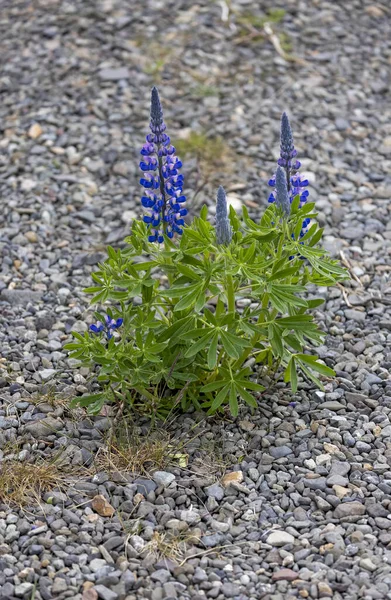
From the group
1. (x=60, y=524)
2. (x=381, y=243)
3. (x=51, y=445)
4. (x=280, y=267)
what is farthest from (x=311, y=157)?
(x=60, y=524)

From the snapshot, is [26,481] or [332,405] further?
[332,405]

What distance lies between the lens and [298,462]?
3.67 metres

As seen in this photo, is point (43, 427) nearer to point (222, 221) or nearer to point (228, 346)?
point (228, 346)

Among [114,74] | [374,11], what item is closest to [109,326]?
[114,74]

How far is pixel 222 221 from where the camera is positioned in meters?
3.42

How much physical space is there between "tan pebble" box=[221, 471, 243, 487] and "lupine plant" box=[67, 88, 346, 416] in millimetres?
241

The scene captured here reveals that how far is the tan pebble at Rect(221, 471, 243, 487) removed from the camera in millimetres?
3573

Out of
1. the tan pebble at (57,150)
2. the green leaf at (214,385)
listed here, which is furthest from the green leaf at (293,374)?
the tan pebble at (57,150)

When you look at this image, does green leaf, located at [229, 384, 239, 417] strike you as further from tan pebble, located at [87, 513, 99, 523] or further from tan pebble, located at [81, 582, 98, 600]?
tan pebble, located at [81, 582, 98, 600]

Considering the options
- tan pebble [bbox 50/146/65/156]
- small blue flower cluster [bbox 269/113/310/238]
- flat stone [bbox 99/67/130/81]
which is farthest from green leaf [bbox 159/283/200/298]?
flat stone [bbox 99/67/130/81]

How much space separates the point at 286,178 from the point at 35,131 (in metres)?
2.52

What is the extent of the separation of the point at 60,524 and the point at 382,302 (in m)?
2.01

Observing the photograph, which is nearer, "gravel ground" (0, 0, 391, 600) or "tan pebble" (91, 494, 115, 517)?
"gravel ground" (0, 0, 391, 600)

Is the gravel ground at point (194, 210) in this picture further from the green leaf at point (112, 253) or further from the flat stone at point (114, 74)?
the green leaf at point (112, 253)
